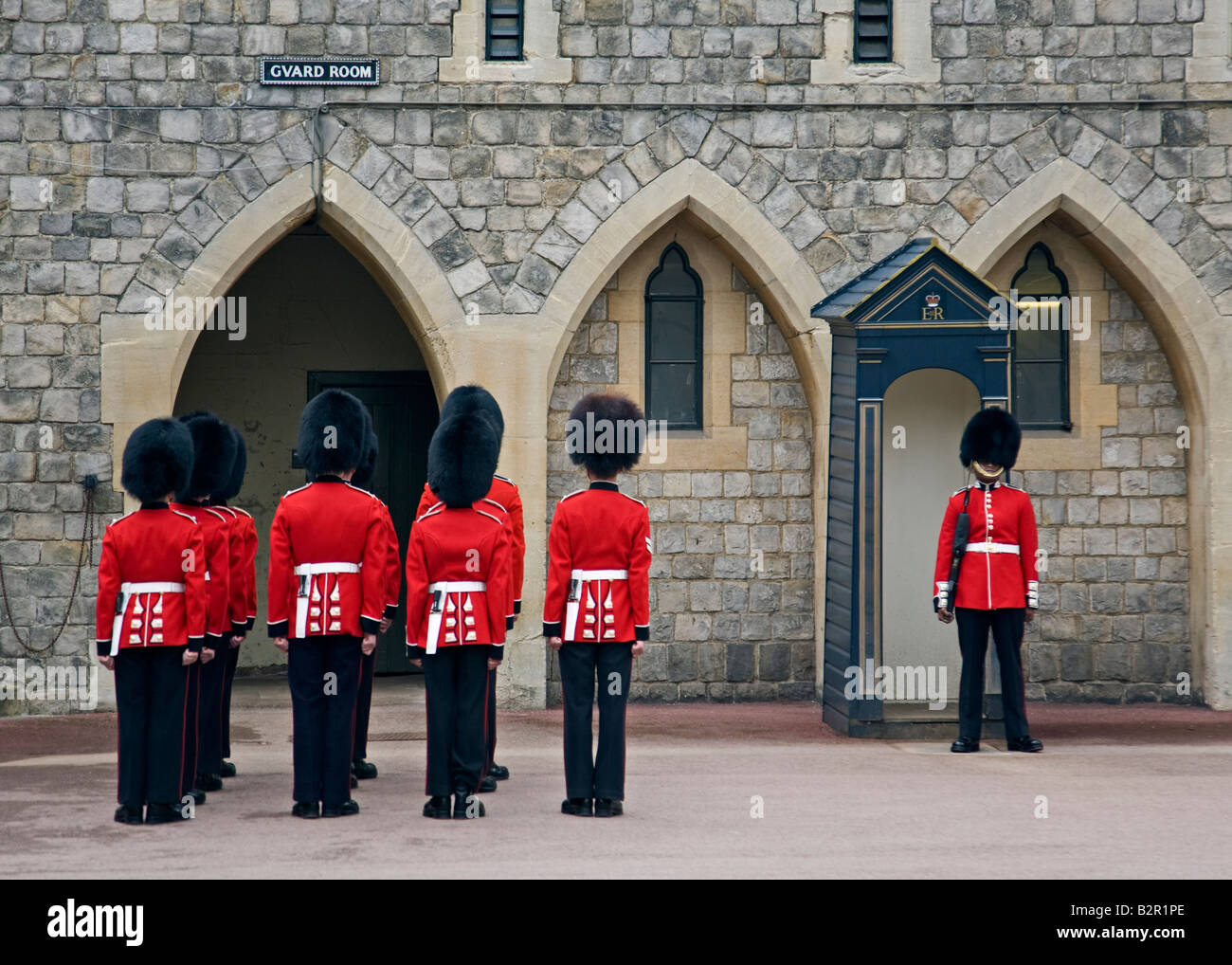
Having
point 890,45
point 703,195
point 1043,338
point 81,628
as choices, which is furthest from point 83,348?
point 1043,338

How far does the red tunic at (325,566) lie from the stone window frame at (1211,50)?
593cm

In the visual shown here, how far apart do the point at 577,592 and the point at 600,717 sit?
0.49 metres

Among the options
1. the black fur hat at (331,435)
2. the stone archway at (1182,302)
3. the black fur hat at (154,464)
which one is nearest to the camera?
the black fur hat at (154,464)

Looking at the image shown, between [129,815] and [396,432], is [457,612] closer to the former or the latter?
[129,815]

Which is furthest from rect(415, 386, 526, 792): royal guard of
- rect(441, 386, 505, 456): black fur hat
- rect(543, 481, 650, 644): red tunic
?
rect(543, 481, 650, 644): red tunic

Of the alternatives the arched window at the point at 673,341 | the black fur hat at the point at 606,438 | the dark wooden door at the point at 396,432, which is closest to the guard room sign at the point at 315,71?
the arched window at the point at 673,341

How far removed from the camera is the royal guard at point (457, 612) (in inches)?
248

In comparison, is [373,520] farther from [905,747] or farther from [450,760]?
[905,747]

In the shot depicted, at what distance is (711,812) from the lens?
21.1ft

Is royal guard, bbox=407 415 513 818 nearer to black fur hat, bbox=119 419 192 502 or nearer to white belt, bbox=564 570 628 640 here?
white belt, bbox=564 570 628 640

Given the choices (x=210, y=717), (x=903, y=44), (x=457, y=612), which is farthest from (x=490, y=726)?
(x=903, y=44)

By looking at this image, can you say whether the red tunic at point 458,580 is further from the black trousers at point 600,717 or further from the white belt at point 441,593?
the black trousers at point 600,717

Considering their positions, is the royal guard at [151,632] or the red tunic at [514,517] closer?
the royal guard at [151,632]

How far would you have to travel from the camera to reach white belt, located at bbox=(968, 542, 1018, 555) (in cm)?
786
